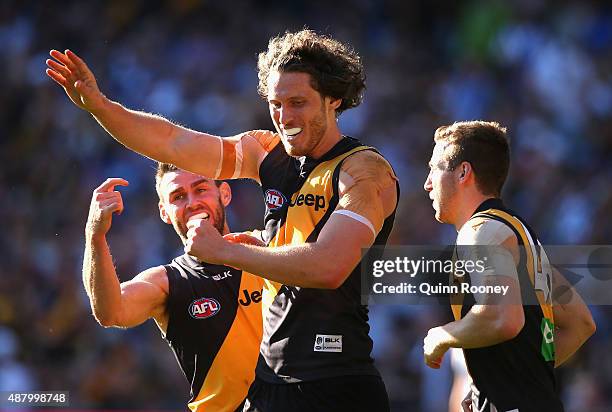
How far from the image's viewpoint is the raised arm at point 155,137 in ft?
16.7

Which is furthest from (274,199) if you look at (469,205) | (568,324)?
(568,324)

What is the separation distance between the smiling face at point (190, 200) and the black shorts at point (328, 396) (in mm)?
1537

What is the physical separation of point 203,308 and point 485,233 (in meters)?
1.88

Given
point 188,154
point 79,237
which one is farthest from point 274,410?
point 79,237

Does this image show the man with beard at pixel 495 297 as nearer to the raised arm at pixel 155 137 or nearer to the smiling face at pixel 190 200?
the raised arm at pixel 155 137

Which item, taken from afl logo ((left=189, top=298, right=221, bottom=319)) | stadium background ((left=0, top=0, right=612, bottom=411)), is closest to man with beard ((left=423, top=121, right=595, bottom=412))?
afl logo ((left=189, top=298, right=221, bottom=319))

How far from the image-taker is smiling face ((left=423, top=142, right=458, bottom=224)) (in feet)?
17.1

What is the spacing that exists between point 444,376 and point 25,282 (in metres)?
5.18

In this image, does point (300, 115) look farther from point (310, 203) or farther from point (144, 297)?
point (144, 297)

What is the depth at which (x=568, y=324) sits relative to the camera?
545 centimetres

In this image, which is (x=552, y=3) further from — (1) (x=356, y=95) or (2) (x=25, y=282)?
(1) (x=356, y=95)

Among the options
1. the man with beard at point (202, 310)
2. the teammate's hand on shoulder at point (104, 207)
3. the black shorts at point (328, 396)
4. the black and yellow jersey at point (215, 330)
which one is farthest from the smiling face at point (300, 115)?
the black and yellow jersey at point (215, 330)

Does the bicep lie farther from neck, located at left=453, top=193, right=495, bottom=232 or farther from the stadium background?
the stadium background

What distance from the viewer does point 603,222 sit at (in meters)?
11.1
